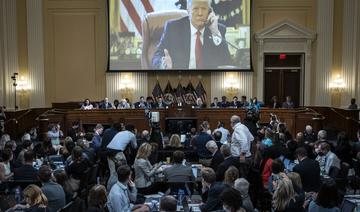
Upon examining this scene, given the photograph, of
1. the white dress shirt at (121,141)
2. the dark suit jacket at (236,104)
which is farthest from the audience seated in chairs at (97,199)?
the dark suit jacket at (236,104)

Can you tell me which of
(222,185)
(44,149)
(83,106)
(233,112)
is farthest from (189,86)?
(222,185)

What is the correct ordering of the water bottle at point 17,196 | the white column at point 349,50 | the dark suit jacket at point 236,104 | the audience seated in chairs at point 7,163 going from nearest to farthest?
the water bottle at point 17,196, the audience seated in chairs at point 7,163, the dark suit jacket at point 236,104, the white column at point 349,50

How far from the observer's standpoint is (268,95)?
73.2 ft

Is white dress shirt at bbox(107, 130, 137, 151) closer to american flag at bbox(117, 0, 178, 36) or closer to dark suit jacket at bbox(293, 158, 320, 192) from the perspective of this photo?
dark suit jacket at bbox(293, 158, 320, 192)

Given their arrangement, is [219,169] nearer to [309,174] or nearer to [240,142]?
[309,174]

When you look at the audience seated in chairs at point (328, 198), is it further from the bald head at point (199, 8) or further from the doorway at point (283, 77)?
the doorway at point (283, 77)

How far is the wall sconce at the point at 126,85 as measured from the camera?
21856mm

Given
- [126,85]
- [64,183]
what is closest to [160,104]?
[126,85]

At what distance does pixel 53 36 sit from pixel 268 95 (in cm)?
1043

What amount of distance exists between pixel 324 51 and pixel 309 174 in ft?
49.6

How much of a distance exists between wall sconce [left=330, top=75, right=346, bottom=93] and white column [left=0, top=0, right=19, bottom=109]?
14312 mm

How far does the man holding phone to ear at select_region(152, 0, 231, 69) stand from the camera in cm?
2139

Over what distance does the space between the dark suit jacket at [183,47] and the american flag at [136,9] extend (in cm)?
83

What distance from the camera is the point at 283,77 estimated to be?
871 inches
